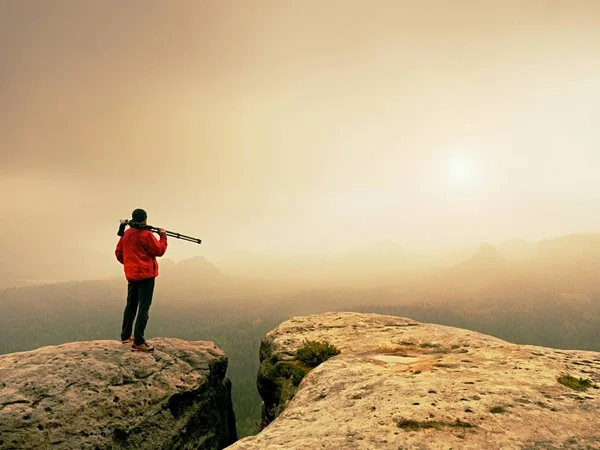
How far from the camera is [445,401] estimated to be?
767 cm

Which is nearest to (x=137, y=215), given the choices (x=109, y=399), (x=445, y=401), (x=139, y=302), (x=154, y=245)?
(x=154, y=245)

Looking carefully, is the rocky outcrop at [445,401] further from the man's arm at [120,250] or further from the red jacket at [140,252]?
the man's arm at [120,250]

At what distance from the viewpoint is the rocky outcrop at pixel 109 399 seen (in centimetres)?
1163

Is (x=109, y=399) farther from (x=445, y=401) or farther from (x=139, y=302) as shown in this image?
(x=445, y=401)

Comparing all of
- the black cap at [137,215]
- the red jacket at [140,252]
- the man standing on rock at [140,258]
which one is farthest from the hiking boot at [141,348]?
the black cap at [137,215]

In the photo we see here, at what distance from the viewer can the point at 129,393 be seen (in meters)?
13.7

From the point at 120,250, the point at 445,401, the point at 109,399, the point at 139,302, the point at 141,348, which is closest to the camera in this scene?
the point at 445,401

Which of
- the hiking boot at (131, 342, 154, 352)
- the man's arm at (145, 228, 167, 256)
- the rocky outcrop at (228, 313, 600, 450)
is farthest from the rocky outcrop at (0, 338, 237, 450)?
the man's arm at (145, 228, 167, 256)

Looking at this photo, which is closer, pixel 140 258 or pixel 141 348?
pixel 140 258

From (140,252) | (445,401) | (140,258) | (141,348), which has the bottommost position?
(141,348)

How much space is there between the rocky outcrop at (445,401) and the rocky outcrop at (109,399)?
4.86 meters

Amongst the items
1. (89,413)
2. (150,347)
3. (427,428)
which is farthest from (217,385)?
(427,428)

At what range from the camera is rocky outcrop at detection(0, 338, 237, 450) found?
11.6m

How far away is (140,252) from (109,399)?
5944 mm
